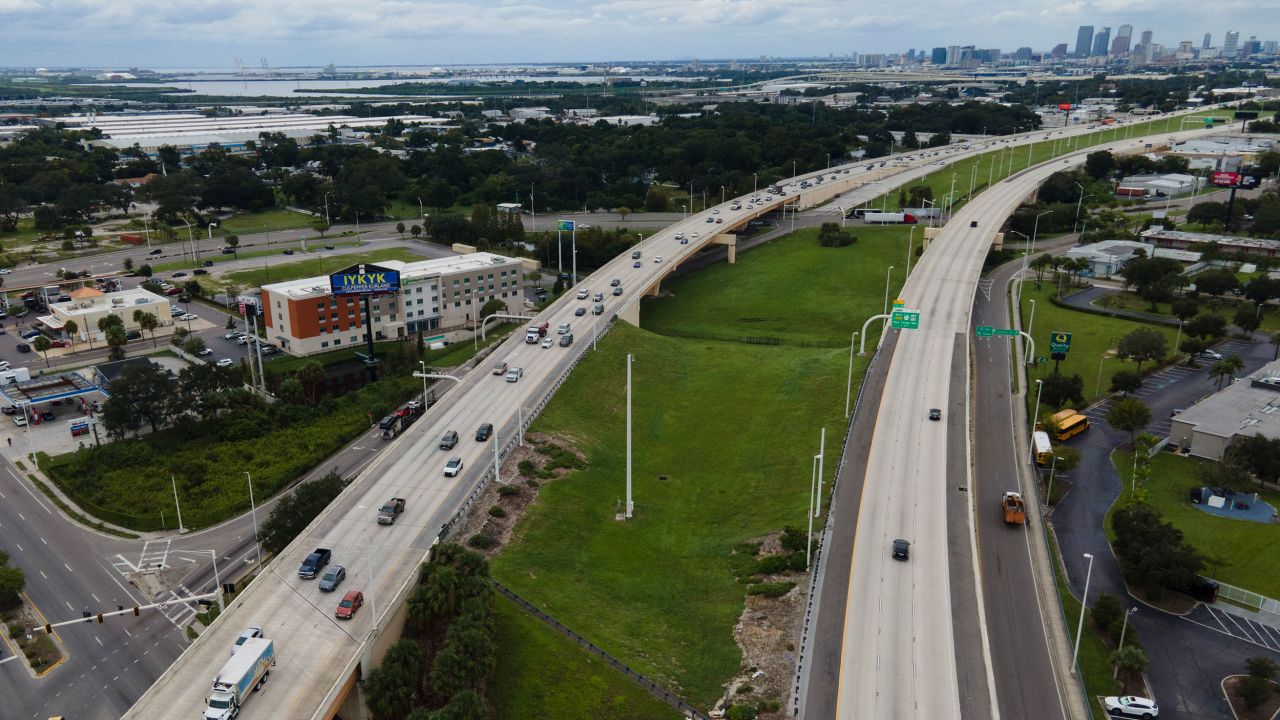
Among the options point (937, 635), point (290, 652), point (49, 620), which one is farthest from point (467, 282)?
point (937, 635)

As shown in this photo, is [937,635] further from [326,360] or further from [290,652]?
[326,360]

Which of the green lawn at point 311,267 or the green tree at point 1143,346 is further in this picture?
the green lawn at point 311,267

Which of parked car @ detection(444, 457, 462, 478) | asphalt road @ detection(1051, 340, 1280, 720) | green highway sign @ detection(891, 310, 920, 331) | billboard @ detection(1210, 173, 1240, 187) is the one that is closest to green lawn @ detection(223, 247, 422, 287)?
parked car @ detection(444, 457, 462, 478)

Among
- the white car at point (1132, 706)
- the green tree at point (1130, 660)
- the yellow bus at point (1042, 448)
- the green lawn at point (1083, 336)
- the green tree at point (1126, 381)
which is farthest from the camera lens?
the green lawn at point (1083, 336)

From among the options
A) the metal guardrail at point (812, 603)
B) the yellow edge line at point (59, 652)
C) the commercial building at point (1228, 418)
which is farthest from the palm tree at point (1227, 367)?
the yellow edge line at point (59, 652)

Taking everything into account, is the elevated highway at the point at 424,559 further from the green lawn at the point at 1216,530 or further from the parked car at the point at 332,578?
the green lawn at the point at 1216,530

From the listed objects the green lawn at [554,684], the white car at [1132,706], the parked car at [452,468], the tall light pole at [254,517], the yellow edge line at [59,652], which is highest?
the parked car at [452,468]

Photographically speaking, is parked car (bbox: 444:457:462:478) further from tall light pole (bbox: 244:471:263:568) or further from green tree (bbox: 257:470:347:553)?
tall light pole (bbox: 244:471:263:568)
